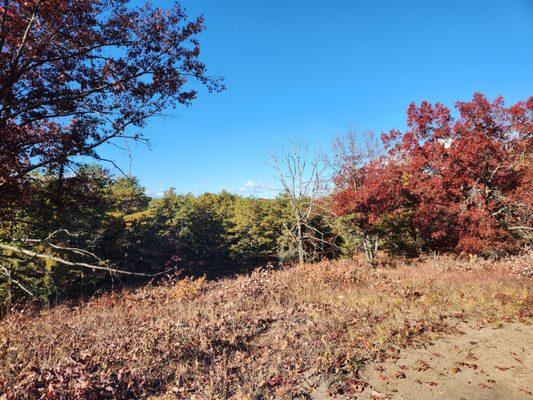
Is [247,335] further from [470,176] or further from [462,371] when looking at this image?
[470,176]

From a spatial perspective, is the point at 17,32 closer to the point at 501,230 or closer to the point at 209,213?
the point at 501,230

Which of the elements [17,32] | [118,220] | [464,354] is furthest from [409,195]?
[118,220]

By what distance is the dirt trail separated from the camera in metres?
4.36

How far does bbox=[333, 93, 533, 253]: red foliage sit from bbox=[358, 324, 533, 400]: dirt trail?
10.1 meters

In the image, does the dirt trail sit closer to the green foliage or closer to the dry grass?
the dry grass

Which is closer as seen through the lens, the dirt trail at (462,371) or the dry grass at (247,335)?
the dirt trail at (462,371)

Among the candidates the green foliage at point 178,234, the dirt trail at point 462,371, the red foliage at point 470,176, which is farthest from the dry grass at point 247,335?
the green foliage at point 178,234

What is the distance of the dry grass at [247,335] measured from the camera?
15.5 feet

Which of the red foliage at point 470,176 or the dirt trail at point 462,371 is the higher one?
the red foliage at point 470,176

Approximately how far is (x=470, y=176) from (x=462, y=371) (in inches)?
499

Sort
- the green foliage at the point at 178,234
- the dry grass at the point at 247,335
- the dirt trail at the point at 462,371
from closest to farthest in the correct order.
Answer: the dirt trail at the point at 462,371 < the dry grass at the point at 247,335 < the green foliage at the point at 178,234

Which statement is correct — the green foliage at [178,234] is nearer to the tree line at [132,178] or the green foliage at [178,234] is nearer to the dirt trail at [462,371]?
the tree line at [132,178]

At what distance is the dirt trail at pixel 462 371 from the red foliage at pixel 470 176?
10.1 meters

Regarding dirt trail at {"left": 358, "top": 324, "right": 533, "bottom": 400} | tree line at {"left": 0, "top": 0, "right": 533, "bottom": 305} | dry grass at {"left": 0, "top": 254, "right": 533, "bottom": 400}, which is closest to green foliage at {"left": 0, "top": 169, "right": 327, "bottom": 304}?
tree line at {"left": 0, "top": 0, "right": 533, "bottom": 305}
